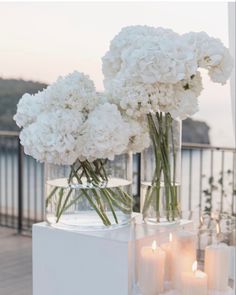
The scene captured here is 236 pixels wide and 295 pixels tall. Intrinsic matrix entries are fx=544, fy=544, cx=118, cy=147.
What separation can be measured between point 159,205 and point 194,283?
0.81 ft

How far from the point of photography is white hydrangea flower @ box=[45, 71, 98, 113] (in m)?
1.25

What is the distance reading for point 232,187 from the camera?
162 inches

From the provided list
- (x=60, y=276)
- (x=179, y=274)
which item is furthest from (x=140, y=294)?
(x=60, y=276)

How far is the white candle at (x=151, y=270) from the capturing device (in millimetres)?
1278

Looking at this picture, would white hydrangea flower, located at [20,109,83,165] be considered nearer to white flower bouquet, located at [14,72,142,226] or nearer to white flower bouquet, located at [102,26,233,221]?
white flower bouquet, located at [14,72,142,226]

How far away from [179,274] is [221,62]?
0.51 meters

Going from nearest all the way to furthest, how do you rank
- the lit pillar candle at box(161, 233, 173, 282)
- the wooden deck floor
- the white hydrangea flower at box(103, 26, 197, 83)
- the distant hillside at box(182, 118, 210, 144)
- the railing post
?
1. the white hydrangea flower at box(103, 26, 197, 83)
2. the lit pillar candle at box(161, 233, 173, 282)
3. the wooden deck floor
4. the distant hillside at box(182, 118, 210, 144)
5. the railing post

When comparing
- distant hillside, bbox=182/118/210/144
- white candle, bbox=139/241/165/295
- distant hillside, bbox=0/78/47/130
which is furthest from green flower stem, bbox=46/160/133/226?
distant hillside, bbox=182/118/210/144

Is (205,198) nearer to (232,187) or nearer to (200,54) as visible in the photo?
(232,187)

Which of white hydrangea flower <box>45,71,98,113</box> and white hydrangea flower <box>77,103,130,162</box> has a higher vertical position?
white hydrangea flower <box>45,71,98,113</box>

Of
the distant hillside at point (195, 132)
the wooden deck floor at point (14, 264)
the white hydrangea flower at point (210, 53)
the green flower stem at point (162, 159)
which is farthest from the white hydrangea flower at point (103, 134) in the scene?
the distant hillside at point (195, 132)

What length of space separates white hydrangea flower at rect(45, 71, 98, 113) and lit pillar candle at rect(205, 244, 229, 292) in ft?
1.46

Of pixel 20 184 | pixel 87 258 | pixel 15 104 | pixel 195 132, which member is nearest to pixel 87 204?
pixel 87 258

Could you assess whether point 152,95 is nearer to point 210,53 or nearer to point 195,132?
point 210,53
